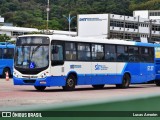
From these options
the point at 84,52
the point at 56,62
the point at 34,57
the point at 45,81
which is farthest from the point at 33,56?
the point at 84,52

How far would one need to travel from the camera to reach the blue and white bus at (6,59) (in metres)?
38.6

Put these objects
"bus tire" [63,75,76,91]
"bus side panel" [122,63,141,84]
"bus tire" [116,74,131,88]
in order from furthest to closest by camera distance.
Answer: "bus side panel" [122,63,141,84] < "bus tire" [116,74,131,88] < "bus tire" [63,75,76,91]

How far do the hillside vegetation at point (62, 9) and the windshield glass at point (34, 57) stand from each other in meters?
113

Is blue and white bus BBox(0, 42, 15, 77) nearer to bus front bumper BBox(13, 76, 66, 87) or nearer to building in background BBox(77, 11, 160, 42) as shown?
bus front bumper BBox(13, 76, 66, 87)

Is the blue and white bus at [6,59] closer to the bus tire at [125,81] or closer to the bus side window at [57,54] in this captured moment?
the bus tire at [125,81]

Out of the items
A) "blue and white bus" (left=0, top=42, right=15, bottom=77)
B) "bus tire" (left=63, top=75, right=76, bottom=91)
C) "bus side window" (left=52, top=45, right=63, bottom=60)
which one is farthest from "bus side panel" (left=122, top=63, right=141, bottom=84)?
"blue and white bus" (left=0, top=42, right=15, bottom=77)

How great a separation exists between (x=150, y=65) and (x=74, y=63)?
26.5 feet

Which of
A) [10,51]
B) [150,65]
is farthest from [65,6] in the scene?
[150,65]

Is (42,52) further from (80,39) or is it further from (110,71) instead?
(110,71)

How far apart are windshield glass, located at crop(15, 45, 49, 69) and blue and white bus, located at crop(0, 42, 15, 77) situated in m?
16.6

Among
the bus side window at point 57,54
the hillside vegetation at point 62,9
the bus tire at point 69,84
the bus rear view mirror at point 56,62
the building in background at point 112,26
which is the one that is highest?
the hillside vegetation at point 62,9

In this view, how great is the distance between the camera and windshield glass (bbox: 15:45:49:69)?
21.6 metres

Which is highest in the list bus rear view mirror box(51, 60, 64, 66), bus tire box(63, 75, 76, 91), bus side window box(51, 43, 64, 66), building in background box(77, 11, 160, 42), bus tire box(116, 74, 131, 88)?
building in background box(77, 11, 160, 42)

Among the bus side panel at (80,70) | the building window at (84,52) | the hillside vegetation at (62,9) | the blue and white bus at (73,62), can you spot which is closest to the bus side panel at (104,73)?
the blue and white bus at (73,62)
